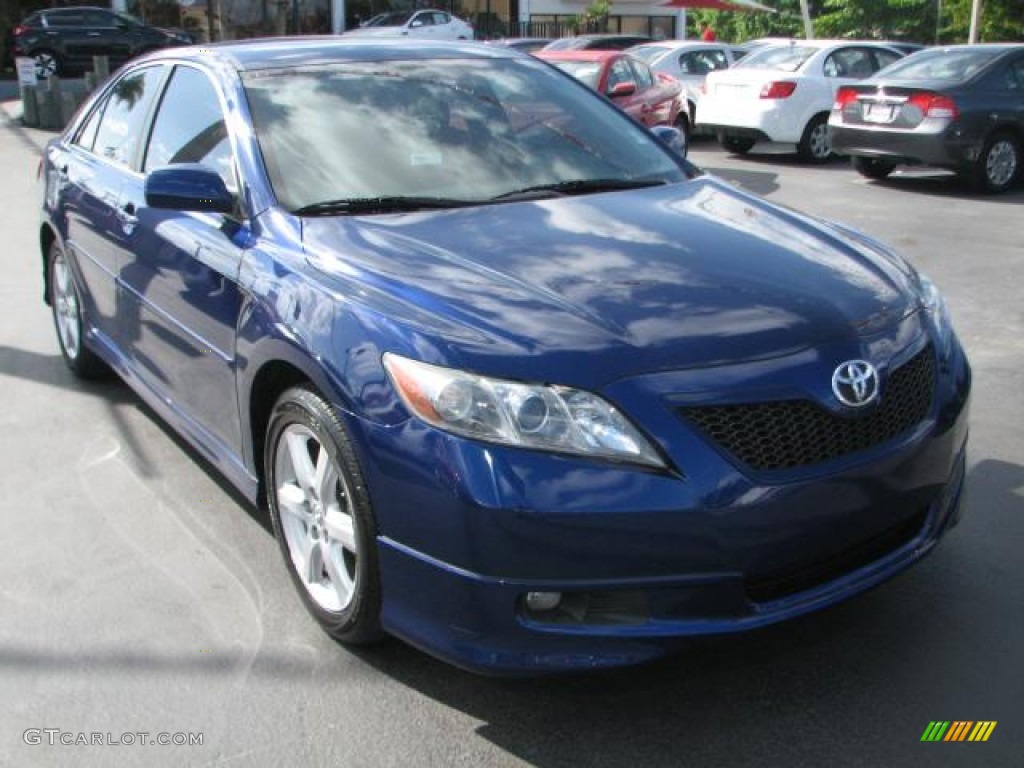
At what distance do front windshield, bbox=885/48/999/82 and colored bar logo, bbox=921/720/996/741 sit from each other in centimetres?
1045

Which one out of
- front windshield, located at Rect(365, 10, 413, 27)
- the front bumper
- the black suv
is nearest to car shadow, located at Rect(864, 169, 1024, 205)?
the front bumper

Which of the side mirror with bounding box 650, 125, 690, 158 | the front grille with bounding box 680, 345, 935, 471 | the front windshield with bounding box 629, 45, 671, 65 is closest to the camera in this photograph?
the front grille with bounding box 680, 345, 935, 471

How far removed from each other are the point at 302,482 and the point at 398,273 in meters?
0.71

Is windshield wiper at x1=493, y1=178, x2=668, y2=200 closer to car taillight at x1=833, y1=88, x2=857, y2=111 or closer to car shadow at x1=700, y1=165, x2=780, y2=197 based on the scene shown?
car shadow at x1=700, y1=165, x2=780, y2=197

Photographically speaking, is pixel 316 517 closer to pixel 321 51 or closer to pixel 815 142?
pixel 321 51

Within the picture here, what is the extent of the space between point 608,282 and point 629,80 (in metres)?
12.0

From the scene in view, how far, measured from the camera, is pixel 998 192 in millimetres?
11914

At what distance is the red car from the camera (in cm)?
1405

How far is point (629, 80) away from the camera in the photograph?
14508mm

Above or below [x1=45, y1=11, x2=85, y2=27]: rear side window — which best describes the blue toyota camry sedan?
below

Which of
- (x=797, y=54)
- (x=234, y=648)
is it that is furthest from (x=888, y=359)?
(x=797, y=54)

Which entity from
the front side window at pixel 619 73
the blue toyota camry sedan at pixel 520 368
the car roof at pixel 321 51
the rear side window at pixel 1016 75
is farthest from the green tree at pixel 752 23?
Answer: the blue toyota camry sedan at pixel 520 368

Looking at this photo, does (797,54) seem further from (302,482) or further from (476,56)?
(302,482)

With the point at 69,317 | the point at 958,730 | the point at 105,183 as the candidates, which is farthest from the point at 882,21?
the point at 958,730
